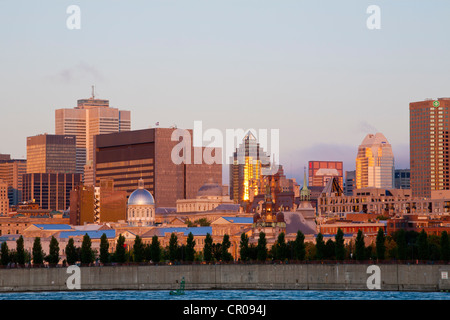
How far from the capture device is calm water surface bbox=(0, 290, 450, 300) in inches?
6934

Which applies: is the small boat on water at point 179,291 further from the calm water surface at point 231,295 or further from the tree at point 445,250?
the tree at point 445,250

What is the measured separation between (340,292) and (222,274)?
65.0 ft

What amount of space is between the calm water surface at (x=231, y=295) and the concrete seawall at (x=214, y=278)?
2.55m

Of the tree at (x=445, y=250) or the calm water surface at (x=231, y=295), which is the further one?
the tree at (x=445, y=250)

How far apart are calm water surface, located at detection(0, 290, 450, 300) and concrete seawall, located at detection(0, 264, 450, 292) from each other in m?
2.55

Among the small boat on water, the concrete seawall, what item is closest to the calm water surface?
the small boat on water

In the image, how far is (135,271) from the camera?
19938 centimetres

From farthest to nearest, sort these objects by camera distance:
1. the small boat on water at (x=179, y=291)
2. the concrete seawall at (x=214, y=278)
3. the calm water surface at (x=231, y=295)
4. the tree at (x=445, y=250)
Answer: the tree at (x=445, y=250), the concrete seawall at (x=214, y=278), the small boat on water at (x=179, y=291), the calm water surface at (x=231, y=295)

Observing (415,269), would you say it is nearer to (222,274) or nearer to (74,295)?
(222,274)

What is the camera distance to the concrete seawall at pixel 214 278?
192500mm

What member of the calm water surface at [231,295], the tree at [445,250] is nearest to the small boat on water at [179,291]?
the calm water surface at [231,295]

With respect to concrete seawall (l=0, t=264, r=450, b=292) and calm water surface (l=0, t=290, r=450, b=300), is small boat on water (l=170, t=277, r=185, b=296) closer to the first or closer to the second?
calm water surface (l=0, t=290, r=450, b=300)
